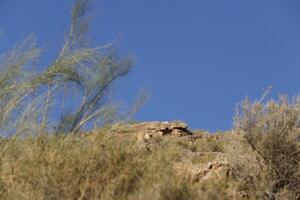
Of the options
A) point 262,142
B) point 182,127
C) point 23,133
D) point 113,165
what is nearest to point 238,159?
point 262,142

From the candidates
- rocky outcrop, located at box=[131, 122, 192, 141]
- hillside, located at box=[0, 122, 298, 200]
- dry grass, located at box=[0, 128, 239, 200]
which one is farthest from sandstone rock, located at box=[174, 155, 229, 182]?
rocky outcrop, located at box=[131, 122, 192, 141]

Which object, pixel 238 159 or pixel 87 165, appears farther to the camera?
pixel 238 159

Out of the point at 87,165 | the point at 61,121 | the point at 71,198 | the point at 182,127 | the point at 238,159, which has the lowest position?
the point at 71,198

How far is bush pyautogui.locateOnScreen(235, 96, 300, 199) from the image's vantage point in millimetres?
9828

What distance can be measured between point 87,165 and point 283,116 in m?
3.71

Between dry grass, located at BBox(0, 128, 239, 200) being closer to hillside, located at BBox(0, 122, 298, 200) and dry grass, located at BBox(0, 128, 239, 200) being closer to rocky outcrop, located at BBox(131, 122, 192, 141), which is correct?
hillside, located at BBox(0, 122, 298, 200)

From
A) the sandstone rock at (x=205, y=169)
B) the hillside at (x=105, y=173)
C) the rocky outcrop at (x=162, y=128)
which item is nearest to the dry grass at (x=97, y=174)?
the hillside at (x=105, y=173)

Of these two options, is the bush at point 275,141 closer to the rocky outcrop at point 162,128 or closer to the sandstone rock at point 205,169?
the sandstone rock at point 205,169

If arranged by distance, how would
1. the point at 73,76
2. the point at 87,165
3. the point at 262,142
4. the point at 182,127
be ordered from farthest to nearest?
the point at 182,127 < the point at 73,76 < the point at 262,142 < the point at 87,165

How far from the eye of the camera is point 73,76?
40.0 ft

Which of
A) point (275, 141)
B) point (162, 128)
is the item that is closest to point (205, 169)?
point (275, 141)

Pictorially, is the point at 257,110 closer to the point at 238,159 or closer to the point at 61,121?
the point at 238,159

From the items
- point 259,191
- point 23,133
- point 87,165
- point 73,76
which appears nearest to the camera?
point 87,165

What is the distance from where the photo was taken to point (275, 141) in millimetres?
10172
